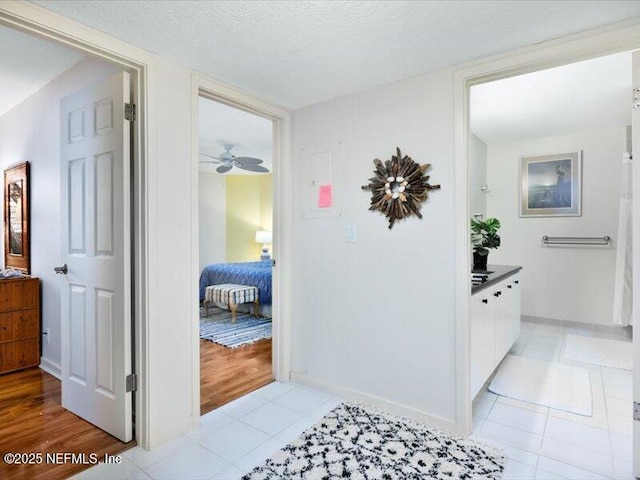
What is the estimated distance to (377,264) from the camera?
2.41 meters

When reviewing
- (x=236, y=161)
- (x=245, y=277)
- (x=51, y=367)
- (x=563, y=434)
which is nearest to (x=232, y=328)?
(x=245, y=277)

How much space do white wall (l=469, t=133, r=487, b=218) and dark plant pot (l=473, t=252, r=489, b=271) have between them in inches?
49.1

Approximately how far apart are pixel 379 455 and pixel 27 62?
3469mm

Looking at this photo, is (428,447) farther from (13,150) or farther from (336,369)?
(13,150)

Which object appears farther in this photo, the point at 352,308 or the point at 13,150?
the point at 13,150

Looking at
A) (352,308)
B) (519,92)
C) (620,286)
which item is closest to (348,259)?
(352,308)

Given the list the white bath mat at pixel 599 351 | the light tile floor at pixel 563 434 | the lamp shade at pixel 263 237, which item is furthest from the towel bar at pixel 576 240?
the lamp shade at pixel 263 237

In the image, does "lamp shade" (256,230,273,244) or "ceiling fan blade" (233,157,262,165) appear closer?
"ceiling fan blade" (233,157,262,165)

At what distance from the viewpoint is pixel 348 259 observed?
254 centimetres

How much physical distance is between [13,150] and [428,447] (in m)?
4.33

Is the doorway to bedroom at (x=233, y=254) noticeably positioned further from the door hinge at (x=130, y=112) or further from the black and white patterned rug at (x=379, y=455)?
the black and white patterned rug at (x=379, y=455)

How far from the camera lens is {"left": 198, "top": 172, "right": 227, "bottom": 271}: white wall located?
21.7ft

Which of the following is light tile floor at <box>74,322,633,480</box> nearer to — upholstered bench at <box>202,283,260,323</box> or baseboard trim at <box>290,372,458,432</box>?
baseboard trim at <box>290,372,458,432</box>

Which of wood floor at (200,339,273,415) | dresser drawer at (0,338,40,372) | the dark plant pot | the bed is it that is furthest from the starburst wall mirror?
dresser drawer at (0,338,40,372)
